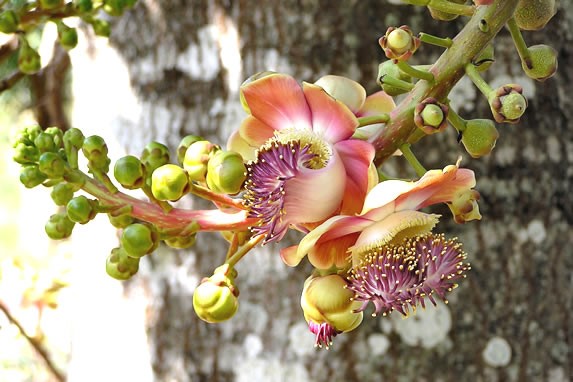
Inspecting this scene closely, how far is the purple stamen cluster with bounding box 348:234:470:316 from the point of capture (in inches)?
23.3

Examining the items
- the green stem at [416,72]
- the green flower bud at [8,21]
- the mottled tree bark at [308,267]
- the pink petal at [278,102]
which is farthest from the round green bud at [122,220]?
the mottled tree bark at [308,267]

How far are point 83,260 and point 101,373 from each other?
255 millimetres

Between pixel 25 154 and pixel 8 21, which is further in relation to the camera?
pixel 8 21

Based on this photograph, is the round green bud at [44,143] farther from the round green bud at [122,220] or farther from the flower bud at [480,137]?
the flower bud at [480,137]

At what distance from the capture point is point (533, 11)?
59 cm

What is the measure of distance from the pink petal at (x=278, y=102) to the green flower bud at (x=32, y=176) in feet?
0.61

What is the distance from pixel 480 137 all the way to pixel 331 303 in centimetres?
17

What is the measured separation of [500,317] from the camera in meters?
1.55

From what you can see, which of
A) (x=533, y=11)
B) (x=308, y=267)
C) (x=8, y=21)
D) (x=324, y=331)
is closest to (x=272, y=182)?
(x=324, y=331)

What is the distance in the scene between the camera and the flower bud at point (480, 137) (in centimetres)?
58

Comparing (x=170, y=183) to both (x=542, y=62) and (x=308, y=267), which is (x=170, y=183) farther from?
(x=308, y=267)

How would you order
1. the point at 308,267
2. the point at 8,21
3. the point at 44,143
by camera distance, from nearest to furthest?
the point at 44,143, the point at 8,21, the point at 308,267

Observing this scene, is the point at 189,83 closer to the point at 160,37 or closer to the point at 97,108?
the point at 160,37

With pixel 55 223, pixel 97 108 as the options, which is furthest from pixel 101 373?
pixel 55 223
